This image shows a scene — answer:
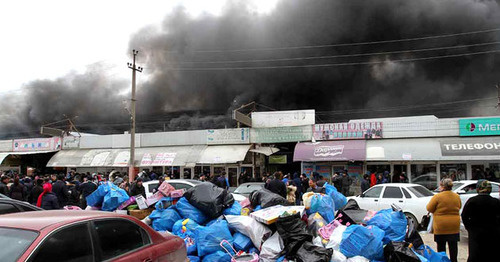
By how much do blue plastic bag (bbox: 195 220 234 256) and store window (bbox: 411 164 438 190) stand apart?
13.8 m

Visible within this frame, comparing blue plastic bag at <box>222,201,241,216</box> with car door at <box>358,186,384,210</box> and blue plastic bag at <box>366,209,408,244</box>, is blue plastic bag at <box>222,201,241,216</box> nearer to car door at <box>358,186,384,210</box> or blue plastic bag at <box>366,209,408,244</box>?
blue plastic bag at <box>366,209,408,244</box>

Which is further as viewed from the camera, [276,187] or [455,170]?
[455,170]

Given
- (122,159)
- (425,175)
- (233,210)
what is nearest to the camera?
(233,210)

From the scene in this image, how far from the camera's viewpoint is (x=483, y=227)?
14.7ft

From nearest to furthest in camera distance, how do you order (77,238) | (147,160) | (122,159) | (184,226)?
(77,238)
(184,226)
(147,160)
(122,159)

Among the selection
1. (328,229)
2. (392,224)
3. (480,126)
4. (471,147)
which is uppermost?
(480,126)

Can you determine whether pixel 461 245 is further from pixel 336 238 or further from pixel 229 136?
pixel 229 136

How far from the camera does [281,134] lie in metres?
19.5

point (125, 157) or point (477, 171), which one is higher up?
point (125, 157)

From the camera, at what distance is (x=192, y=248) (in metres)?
5.89

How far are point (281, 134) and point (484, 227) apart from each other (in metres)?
15.2

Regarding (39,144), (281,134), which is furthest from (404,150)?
(39,144)

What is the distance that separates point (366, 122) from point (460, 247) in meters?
10.9

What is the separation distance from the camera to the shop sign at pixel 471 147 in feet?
49.7
